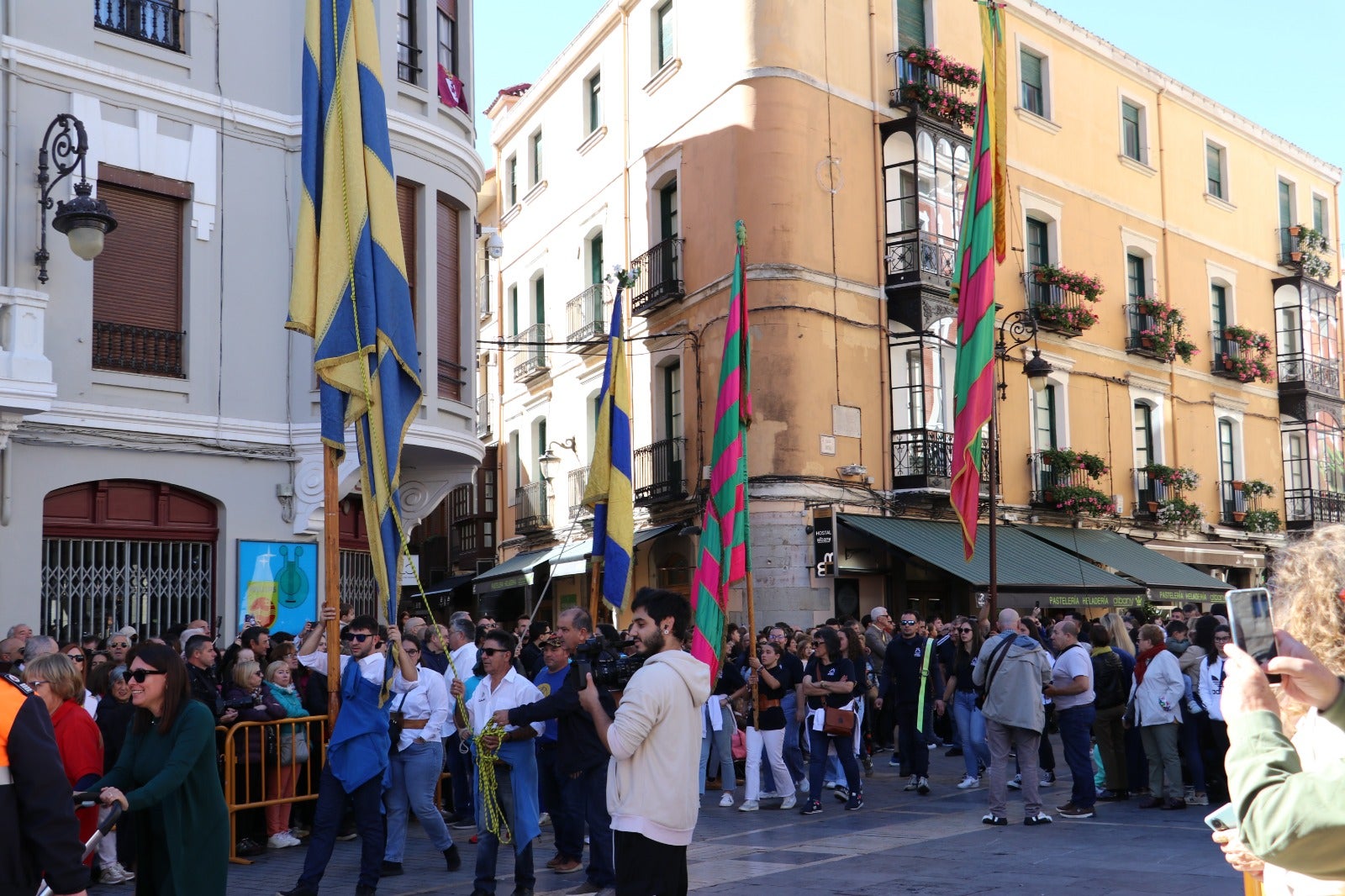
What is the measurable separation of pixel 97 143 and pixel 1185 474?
23.7 metres

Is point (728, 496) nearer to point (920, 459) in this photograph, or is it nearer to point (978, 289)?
point (978, 289)

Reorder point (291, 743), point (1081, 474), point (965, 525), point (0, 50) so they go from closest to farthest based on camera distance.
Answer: point (291, 743) < point (0, 50) < point (965, 525) < point (1081, 474)

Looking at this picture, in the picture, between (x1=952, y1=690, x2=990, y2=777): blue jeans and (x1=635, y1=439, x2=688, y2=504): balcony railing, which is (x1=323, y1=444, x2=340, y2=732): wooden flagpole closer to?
(x1=952, y1=690, x2=990, y2=777): blue jeans

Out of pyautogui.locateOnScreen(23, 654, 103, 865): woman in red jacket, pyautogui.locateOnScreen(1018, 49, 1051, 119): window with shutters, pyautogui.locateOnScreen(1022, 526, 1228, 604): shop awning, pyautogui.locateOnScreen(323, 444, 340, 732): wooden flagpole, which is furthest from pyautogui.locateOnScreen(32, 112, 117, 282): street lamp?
pyautogui.locateOnScreen(1018, 49, 1051, 119): window with shutters

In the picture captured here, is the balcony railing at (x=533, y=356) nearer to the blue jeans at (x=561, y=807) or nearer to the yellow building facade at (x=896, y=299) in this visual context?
the yellow building facade at (x=896, y=299)

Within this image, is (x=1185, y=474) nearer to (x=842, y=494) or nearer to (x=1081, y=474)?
(x=1081, y=474)

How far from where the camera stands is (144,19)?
14.6m

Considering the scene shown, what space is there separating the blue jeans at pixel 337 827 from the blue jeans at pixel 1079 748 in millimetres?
6304

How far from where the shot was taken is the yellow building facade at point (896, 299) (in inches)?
915


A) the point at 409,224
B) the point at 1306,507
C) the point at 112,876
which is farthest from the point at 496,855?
the point at 1306,507

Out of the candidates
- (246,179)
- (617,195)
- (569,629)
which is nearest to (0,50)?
(246,179)

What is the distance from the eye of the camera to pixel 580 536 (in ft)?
90.5

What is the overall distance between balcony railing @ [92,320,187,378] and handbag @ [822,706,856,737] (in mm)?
7650

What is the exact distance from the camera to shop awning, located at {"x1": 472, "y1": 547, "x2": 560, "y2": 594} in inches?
1058
